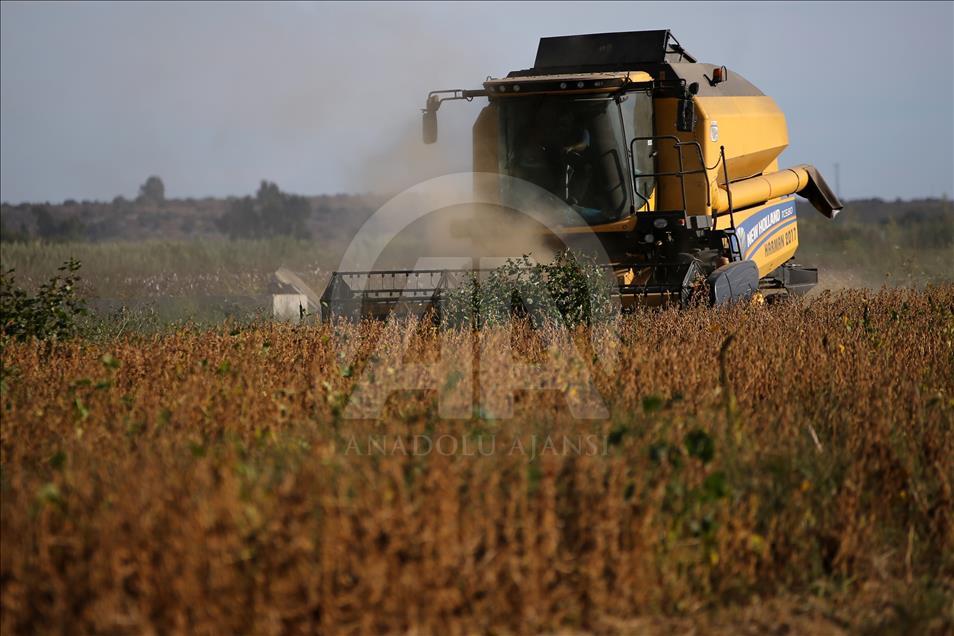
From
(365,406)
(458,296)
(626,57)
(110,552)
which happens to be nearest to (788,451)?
(365,406)

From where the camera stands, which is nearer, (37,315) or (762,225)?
(37,315)

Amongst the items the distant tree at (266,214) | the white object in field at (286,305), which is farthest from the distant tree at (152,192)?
the white object in field at (286,305)

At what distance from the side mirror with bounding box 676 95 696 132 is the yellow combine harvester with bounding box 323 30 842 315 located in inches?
0.6

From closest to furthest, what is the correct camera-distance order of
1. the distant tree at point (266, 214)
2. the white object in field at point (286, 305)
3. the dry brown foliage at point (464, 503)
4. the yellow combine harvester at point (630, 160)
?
the dry brown foliage at point (464, 503)
the yellow combine harvester at point (630, 160)
the white object in field at point (286, 305)
the distant tree at point (266, 214)

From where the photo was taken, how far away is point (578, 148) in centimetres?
1253

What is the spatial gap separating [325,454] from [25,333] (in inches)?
254

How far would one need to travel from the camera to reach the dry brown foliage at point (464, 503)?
3955mm

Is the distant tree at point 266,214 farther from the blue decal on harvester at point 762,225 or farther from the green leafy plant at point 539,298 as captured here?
the green leafy plant at point 539,298

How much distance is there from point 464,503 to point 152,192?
104 meters

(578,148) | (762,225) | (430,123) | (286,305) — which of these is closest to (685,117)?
(578,148)

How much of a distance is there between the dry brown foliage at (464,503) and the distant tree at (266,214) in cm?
7475

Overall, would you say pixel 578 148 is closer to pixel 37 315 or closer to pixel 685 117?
pixel 685 117

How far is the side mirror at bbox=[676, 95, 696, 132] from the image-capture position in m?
11.9

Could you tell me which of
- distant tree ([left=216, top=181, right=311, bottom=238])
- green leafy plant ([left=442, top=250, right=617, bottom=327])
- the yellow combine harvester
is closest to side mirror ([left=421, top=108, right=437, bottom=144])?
the yellow combine harvester
